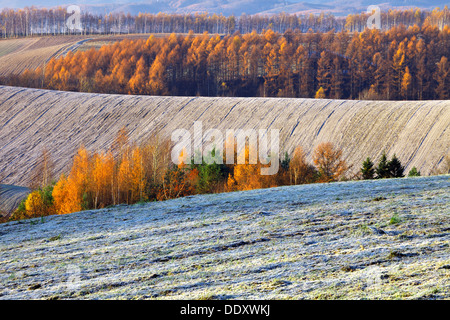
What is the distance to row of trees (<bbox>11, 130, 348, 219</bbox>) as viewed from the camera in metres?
26.7

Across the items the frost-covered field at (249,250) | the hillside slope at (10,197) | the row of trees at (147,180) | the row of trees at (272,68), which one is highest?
the row of trees at (272,68)

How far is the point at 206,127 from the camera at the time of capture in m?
54.1

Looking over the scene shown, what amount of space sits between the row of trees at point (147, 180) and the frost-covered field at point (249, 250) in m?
7.68

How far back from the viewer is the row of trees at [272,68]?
87125 millimetres

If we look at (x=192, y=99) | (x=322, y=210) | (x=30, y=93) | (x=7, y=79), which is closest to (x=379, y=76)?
(x=192, y=99)

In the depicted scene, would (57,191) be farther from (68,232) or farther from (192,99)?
(192,99)

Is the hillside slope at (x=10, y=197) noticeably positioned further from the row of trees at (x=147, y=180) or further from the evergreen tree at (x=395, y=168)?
the evergreen tree at (x=395, y=168)

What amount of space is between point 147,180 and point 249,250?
20.0 metres

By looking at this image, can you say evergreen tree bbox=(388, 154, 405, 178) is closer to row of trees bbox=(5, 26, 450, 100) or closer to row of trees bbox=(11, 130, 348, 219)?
row of trees bbox=(11, 130, 348, 219)

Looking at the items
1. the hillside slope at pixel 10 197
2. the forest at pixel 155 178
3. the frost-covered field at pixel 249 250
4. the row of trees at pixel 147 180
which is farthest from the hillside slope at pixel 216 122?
the frost-covered field at pixel 249 250

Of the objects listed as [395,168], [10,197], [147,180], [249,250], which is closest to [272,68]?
[395,168]

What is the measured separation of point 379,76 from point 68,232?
82.6 meters

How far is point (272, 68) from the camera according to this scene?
95.6 m

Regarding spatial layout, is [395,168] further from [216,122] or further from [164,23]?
[164,23]
